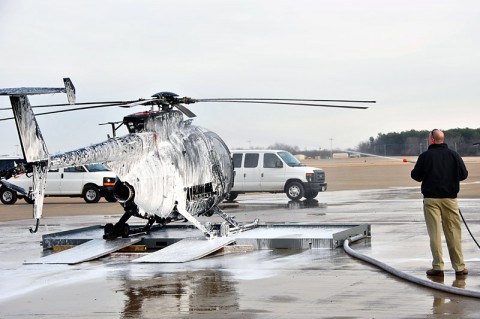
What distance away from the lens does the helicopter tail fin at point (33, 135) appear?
13633 mm

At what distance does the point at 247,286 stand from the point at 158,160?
4.97 metres

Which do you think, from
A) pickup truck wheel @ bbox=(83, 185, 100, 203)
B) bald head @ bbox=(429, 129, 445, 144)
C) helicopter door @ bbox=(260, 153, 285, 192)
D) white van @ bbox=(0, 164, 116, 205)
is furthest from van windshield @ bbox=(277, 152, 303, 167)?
bald head @ bbox=(429, 129, 445, 144)

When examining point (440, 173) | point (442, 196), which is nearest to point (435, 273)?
point (442, 196)

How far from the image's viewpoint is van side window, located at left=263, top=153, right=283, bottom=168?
113ft

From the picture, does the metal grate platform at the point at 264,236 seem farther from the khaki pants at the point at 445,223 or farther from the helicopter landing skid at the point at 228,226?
the khaki pants at the point at 445,223

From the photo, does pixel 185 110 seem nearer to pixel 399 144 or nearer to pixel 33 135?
pixel 33 135

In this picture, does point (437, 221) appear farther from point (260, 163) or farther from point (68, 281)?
point (260, 163)

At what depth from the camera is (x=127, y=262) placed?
1541 centimetres

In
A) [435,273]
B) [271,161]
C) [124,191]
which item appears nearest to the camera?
[435,273]

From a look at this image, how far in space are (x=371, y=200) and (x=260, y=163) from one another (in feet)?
14.9

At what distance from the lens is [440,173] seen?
12625mm

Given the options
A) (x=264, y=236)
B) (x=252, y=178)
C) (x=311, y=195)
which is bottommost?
(x=264, y=236)

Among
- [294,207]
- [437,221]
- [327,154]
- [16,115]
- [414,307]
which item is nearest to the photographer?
[414,307]

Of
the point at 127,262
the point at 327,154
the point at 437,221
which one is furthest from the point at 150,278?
the point at 327,154
